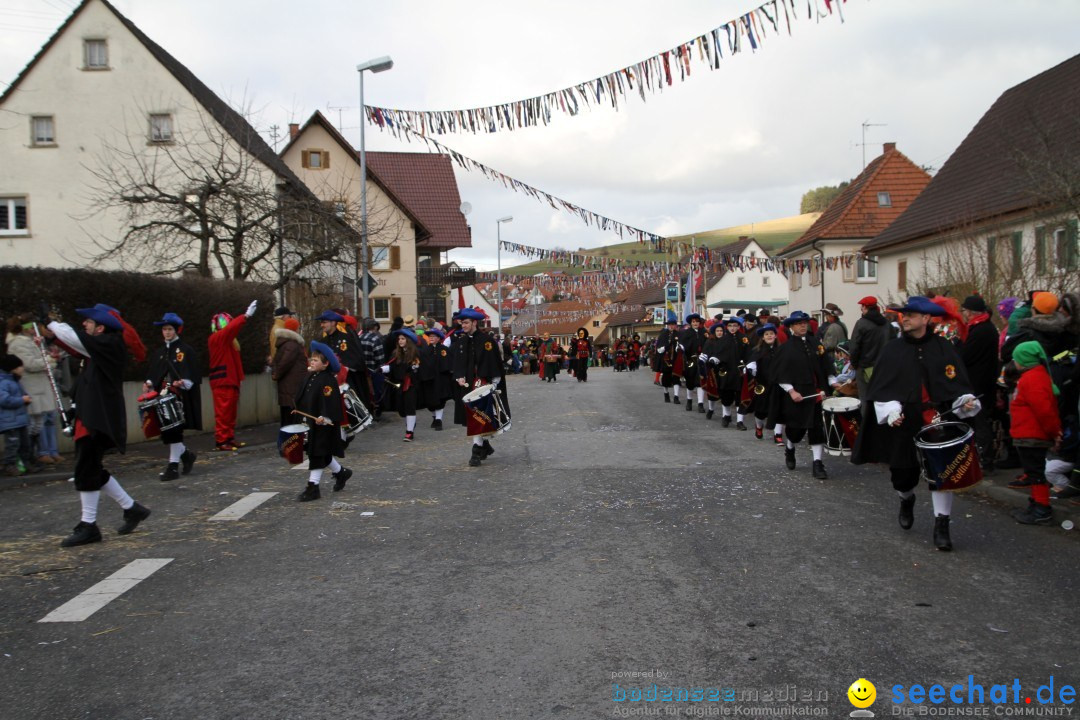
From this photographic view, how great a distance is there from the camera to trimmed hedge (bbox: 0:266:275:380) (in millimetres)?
11961

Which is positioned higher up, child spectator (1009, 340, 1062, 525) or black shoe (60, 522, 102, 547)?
child spectator (1009, 340, 1062, 525)

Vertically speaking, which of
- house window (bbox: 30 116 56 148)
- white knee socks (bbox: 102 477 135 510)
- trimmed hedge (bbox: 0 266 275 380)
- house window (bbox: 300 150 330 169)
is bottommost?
white knee socks (bbox: 102 477 135 510)

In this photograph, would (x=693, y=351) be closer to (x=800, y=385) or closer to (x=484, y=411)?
(x=800, y=385)

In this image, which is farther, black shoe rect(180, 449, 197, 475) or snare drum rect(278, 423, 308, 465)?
black shoe rect(180, 449, 197, 475)

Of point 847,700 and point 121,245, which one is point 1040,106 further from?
point 847,700

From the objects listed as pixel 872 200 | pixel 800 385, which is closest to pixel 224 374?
pixel 800 385

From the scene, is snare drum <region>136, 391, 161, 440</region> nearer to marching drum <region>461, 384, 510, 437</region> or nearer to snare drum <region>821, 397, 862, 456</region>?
marching drum <region>461, 384, 510, 437</region>

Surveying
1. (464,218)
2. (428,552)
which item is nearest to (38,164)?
(464,218)

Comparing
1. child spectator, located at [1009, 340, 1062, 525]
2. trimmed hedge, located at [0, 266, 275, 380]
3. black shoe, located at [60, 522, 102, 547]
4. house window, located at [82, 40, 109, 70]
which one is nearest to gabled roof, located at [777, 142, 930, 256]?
house window, located at [82, 40, 109, 70]

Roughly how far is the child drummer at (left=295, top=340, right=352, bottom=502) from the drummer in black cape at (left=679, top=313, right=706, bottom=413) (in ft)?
34.4

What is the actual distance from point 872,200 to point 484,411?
37785mm

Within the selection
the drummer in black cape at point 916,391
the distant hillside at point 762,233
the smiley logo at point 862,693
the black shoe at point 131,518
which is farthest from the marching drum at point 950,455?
the distant hillside at point 762,233

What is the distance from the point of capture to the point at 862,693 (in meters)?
4.00

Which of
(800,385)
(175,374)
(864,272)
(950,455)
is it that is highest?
(864,272)
